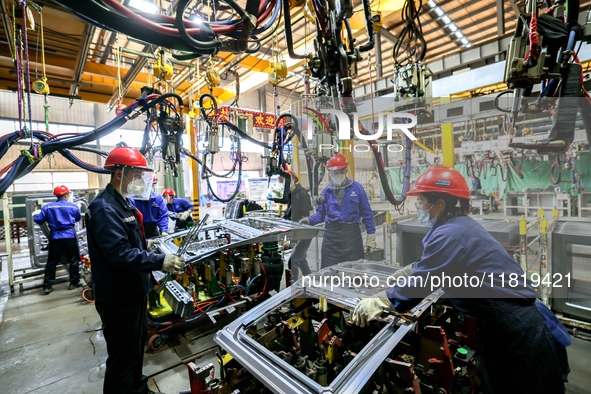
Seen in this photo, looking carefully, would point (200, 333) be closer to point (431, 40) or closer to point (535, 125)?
point (535, 125)

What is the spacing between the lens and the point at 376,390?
1481 millimetres

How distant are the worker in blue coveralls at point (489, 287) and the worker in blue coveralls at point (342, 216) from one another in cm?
41

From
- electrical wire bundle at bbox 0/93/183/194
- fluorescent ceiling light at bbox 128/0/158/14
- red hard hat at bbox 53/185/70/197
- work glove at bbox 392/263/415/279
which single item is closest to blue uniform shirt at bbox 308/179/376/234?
work glove at bbox 392/263/415/279

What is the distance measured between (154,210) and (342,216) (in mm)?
3802

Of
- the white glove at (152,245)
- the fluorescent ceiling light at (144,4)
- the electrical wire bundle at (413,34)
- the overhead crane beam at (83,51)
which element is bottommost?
the white glove at (152,245)

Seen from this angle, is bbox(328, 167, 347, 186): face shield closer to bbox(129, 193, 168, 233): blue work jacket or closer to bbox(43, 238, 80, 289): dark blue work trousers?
bbox(129, 193, 168, 233): blue work jacket

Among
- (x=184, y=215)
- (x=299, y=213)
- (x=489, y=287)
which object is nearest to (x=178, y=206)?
(x=184, y=215)

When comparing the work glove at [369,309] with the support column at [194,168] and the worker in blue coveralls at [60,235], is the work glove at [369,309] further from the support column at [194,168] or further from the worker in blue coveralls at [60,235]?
the support column at [194,168]

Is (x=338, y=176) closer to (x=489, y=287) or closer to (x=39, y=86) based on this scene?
(x=489, y=287)

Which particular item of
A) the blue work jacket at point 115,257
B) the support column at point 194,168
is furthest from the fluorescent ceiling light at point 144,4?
the support column at point 194,168

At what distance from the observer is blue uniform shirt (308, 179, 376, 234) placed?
1.75 m

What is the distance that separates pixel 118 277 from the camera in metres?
1.97

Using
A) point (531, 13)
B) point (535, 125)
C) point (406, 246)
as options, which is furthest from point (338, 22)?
point (406, 246)

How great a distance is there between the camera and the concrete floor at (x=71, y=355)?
2475mm
